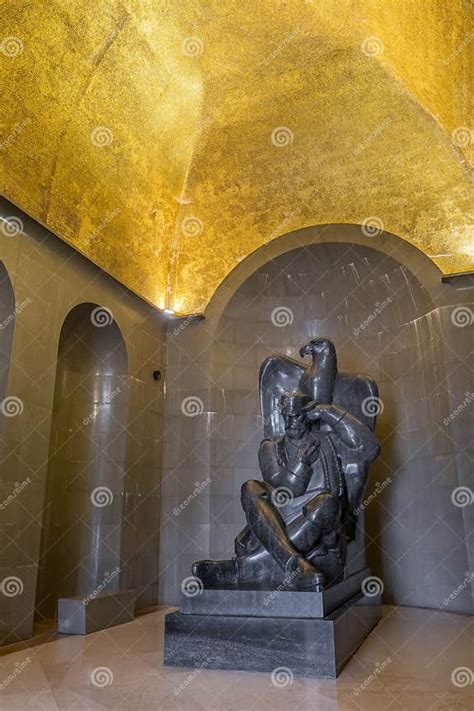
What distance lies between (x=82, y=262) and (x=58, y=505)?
10.5 feet

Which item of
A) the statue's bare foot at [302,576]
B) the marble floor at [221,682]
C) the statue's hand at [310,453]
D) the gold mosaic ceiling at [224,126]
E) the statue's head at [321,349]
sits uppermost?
the gold mosaic ceiling at [224,126]

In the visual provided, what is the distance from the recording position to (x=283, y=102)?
823 centimetres

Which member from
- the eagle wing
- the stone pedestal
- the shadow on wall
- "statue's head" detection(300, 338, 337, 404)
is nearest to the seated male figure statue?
"statue's head" detection(300, 338, 337, 404)

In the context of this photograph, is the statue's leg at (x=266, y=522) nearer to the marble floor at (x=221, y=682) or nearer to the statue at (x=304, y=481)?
the statue at (x=304, y=481)

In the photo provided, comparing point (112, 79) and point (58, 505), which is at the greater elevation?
point (112, 79)

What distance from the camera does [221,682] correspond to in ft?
12.6

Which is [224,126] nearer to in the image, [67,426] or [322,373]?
[322,373]

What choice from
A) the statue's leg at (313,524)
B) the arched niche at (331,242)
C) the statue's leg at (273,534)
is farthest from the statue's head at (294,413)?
the arched niche at (331,242)

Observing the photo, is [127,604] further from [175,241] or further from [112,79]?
[112,79]

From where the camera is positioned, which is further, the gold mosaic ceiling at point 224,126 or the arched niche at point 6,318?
the gold mosaic ceiling at point 224,126

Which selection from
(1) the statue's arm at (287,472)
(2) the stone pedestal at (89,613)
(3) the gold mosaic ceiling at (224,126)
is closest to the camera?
(1) the statue's arm at (287,472)

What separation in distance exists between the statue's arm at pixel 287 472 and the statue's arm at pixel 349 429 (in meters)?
0.49

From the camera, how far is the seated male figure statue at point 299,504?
456 cm

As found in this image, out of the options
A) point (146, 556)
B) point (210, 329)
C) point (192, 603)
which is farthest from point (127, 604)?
point (210, 329)
